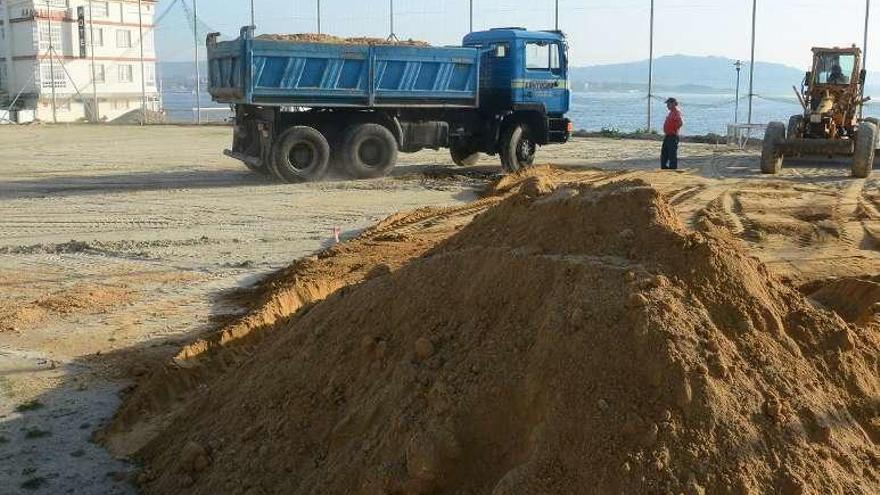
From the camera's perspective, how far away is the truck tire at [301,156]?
1540 centimetres

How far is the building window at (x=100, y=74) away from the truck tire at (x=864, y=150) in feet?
122

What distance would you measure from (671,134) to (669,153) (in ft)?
1.69

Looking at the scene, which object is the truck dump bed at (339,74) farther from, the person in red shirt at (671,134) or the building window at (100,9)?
the building window at (100,9)

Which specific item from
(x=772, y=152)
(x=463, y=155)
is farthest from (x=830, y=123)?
(x=463, y=155)

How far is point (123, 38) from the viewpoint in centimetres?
4534

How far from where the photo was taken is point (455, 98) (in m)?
16.5

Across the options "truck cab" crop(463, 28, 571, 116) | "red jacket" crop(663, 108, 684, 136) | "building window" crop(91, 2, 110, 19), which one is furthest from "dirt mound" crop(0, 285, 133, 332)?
"building window" crop(91, 2, 110, 19)

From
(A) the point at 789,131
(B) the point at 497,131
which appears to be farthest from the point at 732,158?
(B) the point at 497,131

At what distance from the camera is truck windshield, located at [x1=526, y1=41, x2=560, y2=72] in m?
16.8

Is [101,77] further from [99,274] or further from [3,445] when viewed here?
[3,445]

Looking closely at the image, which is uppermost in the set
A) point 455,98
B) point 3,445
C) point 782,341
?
point 455,98

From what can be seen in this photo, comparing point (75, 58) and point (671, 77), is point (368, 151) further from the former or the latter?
point (671, 77)

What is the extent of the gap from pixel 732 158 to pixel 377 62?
28.4ft

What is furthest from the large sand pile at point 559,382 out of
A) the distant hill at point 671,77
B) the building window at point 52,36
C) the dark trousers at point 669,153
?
the building window at point 52,36
